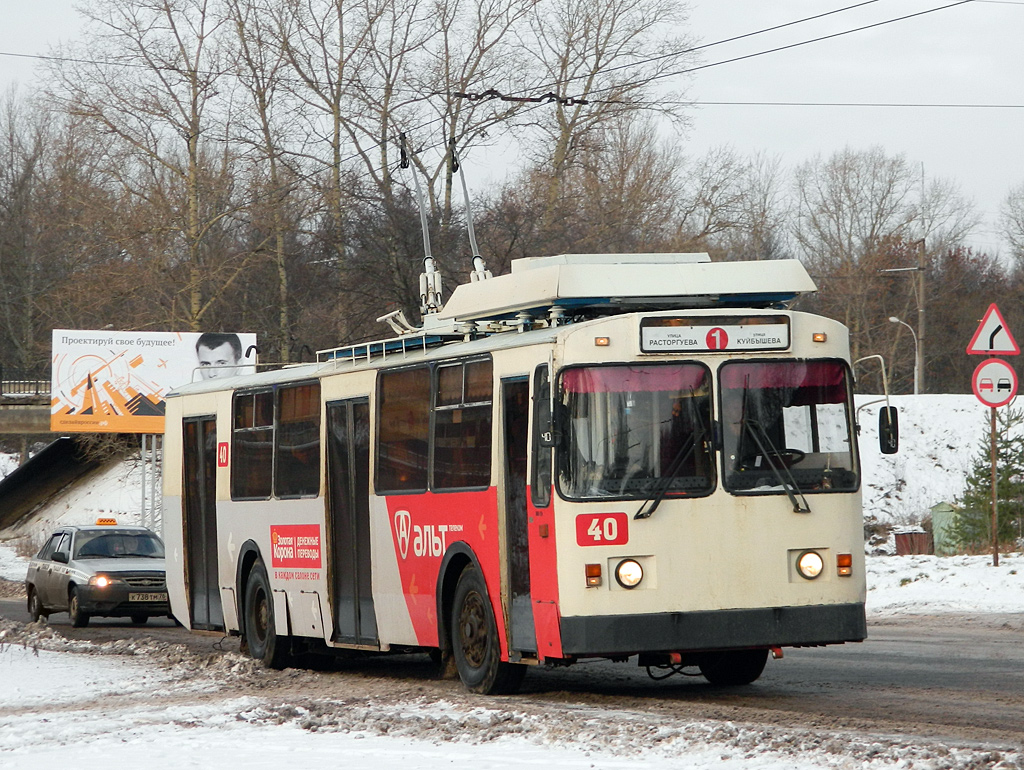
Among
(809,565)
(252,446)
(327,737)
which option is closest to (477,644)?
→ (809,565)

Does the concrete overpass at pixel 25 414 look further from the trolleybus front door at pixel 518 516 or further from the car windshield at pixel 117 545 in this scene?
the trolleybus front door at pixel 518 516

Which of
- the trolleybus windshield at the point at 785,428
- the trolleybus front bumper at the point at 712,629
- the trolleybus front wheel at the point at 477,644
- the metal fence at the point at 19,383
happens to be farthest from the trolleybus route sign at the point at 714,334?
the metal fence at the point at 19,383

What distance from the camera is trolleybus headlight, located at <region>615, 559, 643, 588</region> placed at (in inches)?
395

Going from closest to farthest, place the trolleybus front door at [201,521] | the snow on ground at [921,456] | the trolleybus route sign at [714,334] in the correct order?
the trolleybus route sign at [714,334]
the trolleybus front door at [201,521]
the snow on ground at [921,456]

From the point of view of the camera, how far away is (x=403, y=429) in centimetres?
1264

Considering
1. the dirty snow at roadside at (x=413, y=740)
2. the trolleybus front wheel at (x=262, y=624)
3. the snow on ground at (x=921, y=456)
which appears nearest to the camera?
the dirty snow at roadside at (x=413, y=740)

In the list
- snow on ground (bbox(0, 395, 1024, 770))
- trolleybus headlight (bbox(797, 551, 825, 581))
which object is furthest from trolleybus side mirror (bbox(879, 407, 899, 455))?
snow on ground (bbox(0, 395, 1024, 770))

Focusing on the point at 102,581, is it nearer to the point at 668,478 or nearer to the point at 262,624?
the point at 262,624

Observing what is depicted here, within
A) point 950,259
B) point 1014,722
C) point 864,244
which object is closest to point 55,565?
point 1014,722

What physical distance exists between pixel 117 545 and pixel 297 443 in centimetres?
1141

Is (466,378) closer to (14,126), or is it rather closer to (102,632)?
(102,632)

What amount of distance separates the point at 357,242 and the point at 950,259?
4772 centimetres

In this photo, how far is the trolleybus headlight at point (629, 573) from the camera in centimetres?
1003

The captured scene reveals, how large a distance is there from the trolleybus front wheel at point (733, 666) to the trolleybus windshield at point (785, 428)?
169 centimetres
